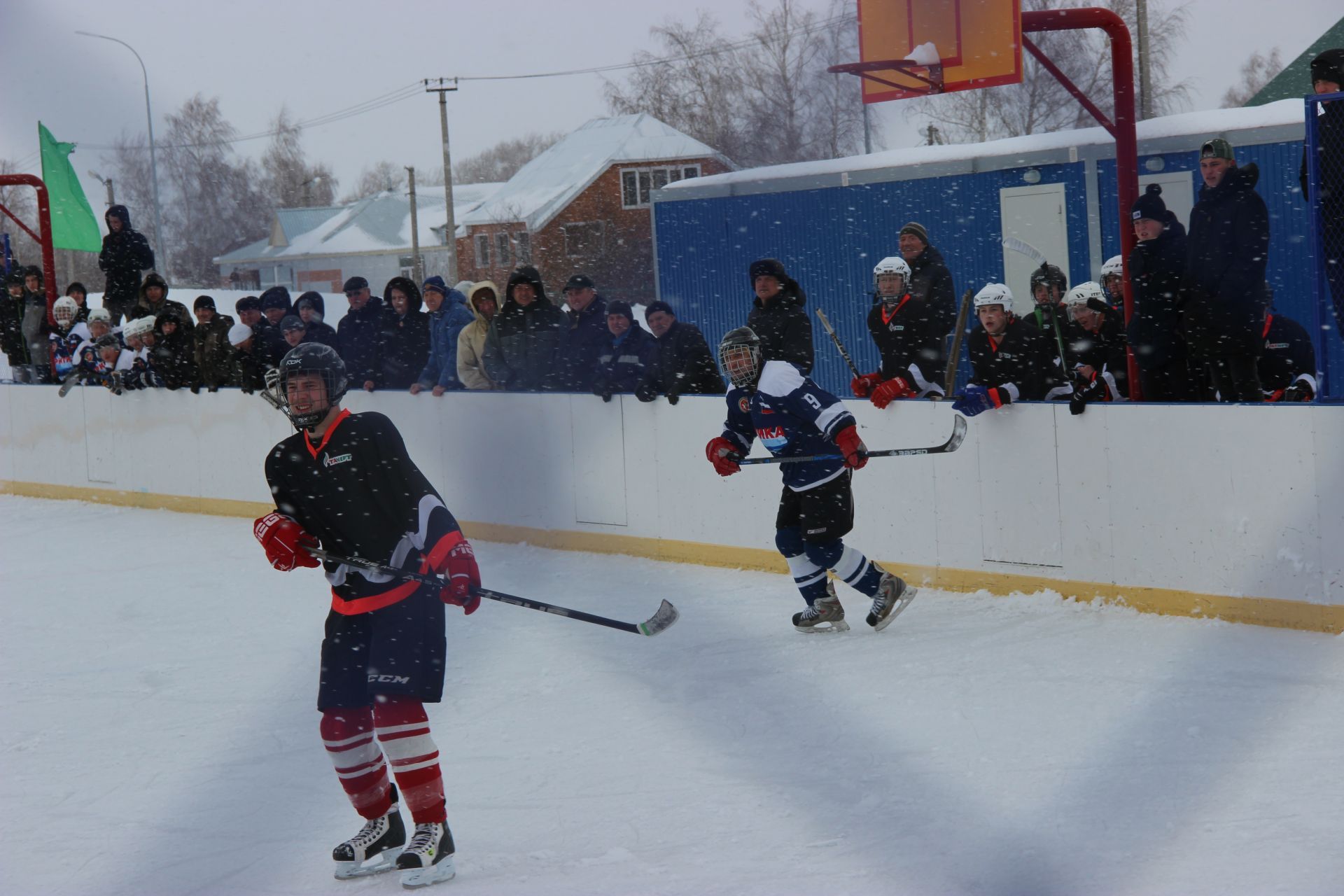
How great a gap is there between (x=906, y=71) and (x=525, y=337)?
2.76 m

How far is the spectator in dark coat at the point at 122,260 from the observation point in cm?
1220

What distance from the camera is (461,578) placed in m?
3.56

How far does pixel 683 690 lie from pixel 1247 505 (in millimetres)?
2303

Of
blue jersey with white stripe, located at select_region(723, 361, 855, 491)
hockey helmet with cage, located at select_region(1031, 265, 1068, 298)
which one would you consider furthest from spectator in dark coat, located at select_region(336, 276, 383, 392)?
hockey helmet with cage, located at select_region(1031, 265, 1068, 298)

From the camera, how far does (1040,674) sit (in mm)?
5160

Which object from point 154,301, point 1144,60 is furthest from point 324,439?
point 1144,60

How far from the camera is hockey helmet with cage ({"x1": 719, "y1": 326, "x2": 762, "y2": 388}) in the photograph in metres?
5.84

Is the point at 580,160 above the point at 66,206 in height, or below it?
above

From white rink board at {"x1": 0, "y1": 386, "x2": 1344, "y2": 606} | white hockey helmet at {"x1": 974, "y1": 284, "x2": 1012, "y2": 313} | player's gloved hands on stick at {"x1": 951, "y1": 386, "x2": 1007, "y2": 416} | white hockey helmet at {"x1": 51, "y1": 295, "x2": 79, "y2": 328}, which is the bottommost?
white rink board at {"x1": 0, "y1": 386, "x2": 1344, "y2": 606}

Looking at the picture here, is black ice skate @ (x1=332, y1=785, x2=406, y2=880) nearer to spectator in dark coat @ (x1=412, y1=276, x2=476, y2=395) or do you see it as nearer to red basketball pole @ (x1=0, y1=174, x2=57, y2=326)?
spectator in dark coat @ (x1=412, y1=276, x2=476, y2=395)

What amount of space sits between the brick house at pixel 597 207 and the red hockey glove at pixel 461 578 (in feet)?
110

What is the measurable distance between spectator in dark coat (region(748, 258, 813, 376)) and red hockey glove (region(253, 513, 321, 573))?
11.8 ft

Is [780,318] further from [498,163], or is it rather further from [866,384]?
[498,163]

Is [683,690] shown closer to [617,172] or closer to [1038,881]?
[1038,881]
